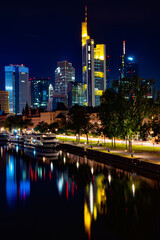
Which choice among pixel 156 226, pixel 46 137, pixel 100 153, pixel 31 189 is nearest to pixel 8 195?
pixel 31 189

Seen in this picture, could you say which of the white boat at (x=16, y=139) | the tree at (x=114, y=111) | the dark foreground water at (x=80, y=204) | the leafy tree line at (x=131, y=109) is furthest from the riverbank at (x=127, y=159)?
the white boat at (x=16, y=139)

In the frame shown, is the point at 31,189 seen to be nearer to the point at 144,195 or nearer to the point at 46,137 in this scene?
the point at 144,195

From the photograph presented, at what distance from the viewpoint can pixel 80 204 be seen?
34.2 meters

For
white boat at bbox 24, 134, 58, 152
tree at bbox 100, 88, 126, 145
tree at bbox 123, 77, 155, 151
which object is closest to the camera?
tree at bbox 123, 77, 155, 151

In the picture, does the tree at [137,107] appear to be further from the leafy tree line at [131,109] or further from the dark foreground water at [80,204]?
the dark foreground water at [80,204]

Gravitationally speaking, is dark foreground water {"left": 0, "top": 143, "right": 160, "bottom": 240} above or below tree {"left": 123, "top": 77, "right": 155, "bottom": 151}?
below

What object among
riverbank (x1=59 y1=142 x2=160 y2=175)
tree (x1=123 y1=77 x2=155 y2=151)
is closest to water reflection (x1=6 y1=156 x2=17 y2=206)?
riverbank (x1=59 y1=142 x2=160 y2=175)

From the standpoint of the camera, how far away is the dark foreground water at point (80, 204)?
26312mm

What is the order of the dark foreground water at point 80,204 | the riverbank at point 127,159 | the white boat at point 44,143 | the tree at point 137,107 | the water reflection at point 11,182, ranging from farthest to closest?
the white boat at point 44,143 → the tree at point 137,107 → the riverbank at point 127,159 → the water reflection at point 11,182 → the dark foreground water at point 80,204

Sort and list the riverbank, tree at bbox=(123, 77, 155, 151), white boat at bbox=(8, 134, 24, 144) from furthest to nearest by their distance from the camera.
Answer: white boat at bbox=(8, 134, 24, 144) < tree at bbox=(123, 77, 155, 151) < the riverbank

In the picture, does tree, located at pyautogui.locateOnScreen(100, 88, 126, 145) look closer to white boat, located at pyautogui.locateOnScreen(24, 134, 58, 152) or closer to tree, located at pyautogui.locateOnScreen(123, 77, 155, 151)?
tree, located at pyautogui.locateOnScreen(123, 77, 155, 151)

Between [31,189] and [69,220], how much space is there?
14.8 metres

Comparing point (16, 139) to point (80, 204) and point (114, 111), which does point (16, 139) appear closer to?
point (114, 111)

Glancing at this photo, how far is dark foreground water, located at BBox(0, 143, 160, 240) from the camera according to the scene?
2631 cm
